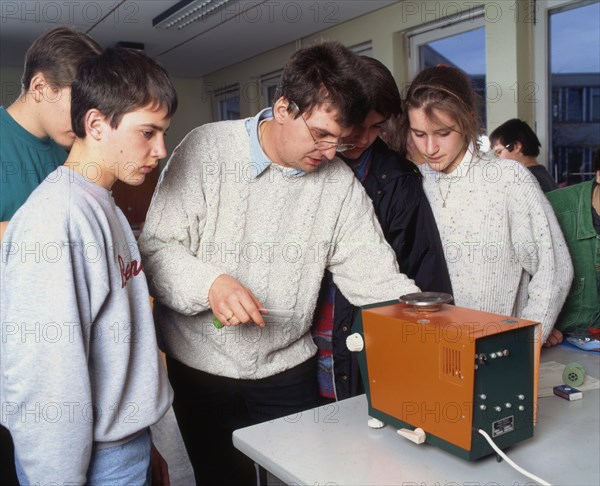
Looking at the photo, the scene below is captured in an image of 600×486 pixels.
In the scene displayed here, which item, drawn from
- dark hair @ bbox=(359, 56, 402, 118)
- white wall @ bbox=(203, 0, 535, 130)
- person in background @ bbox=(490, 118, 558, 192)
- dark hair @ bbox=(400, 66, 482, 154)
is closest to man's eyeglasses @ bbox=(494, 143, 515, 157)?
person in background @ bbox=(490, 118, 558, 192)

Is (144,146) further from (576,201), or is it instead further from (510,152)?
(510,152)

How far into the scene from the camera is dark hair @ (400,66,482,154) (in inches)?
59.8

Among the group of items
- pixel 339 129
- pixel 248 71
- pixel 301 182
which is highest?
pixel 248 71

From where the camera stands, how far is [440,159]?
1577 millimetres

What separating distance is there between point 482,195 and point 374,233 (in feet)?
1.09

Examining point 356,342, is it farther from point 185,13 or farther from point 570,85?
point 185,13

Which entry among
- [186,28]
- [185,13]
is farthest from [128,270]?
[186,28]

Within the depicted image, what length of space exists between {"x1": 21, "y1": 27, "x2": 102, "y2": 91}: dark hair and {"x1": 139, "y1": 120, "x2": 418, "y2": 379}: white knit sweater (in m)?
0.31

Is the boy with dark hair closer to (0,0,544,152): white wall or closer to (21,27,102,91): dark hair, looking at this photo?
(21,27,102,91): dark hair

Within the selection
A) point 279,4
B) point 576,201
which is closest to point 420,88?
point 576,201

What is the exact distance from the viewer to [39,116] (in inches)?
57.5

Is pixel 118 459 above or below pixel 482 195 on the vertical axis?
below

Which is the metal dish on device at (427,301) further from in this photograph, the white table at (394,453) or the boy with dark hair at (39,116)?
the boy with dark hair at (39,116)

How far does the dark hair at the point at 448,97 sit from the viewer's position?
1.52m
